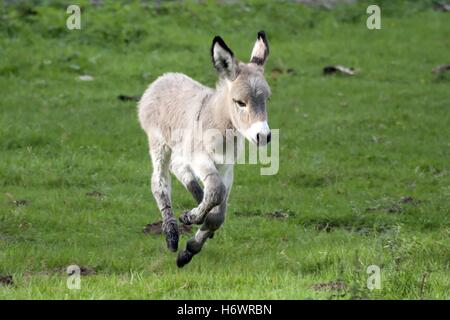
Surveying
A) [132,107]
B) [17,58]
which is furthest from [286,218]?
[17,58]

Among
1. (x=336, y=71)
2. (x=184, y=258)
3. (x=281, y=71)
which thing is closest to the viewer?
(x=184, y=258)

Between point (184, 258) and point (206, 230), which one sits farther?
point (184, 258)

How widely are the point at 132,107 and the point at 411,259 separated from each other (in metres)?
10.2

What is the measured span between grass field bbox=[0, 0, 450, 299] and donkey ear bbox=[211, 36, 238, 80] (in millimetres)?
2167

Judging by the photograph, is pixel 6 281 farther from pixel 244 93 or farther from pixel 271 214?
pixel 271 214

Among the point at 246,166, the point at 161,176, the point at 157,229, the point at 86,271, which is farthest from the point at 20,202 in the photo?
the point at 246,166

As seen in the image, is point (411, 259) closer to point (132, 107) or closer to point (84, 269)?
point (84, 269)

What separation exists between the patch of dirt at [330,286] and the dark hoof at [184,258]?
1708mm

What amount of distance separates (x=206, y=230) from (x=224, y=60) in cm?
188

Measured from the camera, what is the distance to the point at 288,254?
1123cm

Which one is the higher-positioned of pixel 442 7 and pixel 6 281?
pixel 442 7

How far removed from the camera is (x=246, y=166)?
15906 mm

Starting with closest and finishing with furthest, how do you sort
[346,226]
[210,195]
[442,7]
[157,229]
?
1. [210,195]
2. [157,229]
3. [346,226]
4. [442,7]

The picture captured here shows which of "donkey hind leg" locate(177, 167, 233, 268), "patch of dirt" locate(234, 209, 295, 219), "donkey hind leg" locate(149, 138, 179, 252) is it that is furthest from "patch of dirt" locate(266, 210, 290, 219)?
"donkey hind leg" locate(177, 167, 233, 268)
